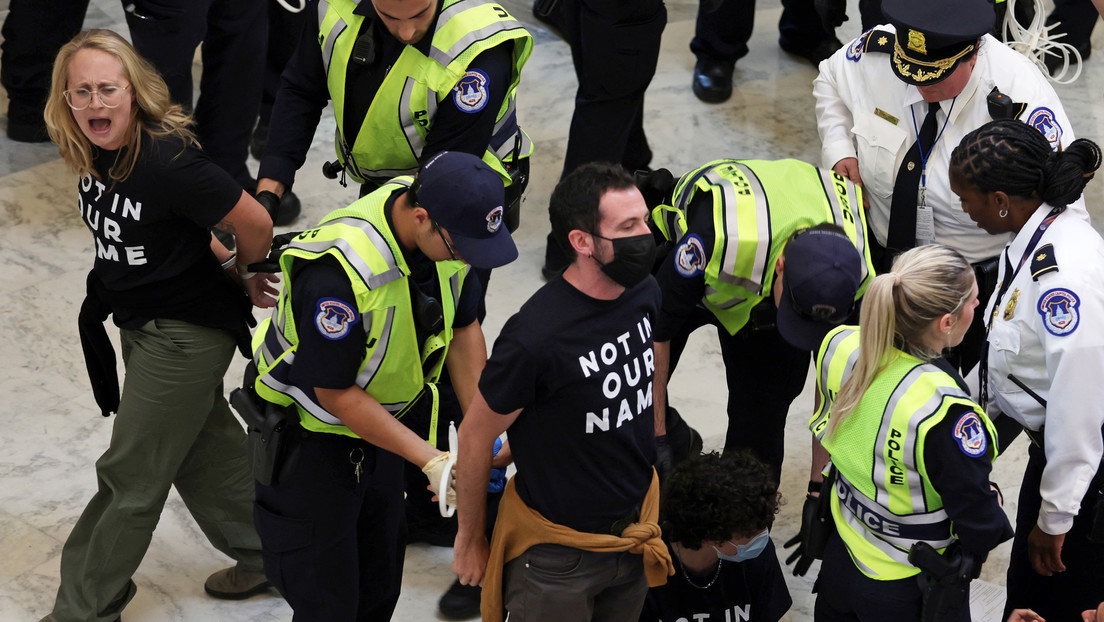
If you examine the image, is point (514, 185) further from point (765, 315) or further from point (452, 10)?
point (765, 315)

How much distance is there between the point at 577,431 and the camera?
7.85ft

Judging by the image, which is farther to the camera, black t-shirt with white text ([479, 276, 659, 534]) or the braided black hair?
the braided black hair

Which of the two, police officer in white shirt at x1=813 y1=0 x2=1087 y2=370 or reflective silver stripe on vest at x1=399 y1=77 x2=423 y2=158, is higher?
reflective silver stripe on vest at x1=399 y1=77 x2=423 y2=158

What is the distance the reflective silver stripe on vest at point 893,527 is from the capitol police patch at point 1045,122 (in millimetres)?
1255

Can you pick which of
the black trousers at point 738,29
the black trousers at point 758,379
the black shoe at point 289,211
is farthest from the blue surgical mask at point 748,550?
the black trousers at point 738,29

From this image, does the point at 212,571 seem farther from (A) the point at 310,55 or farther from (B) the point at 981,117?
(B) the point at 981,117

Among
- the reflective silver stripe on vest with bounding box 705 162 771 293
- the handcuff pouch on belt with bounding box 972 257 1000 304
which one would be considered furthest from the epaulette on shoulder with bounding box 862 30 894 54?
the reflective silver stripe on vest with bounding box 705 162 771 293

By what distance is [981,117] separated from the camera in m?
3.28

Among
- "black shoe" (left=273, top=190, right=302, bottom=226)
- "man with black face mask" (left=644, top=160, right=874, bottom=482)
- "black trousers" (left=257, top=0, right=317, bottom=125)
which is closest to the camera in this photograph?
"man with black face mask" (left=644, top=160, right=874, bottom=482)

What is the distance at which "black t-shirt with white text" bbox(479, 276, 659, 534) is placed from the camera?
231 centimetres

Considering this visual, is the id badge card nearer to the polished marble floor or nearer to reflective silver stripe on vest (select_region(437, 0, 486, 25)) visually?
the polished marble floor

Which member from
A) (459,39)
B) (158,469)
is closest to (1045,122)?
(459,39)

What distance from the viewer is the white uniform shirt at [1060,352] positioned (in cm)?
261

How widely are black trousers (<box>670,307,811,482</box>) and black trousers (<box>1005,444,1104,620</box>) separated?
2.12 feet
